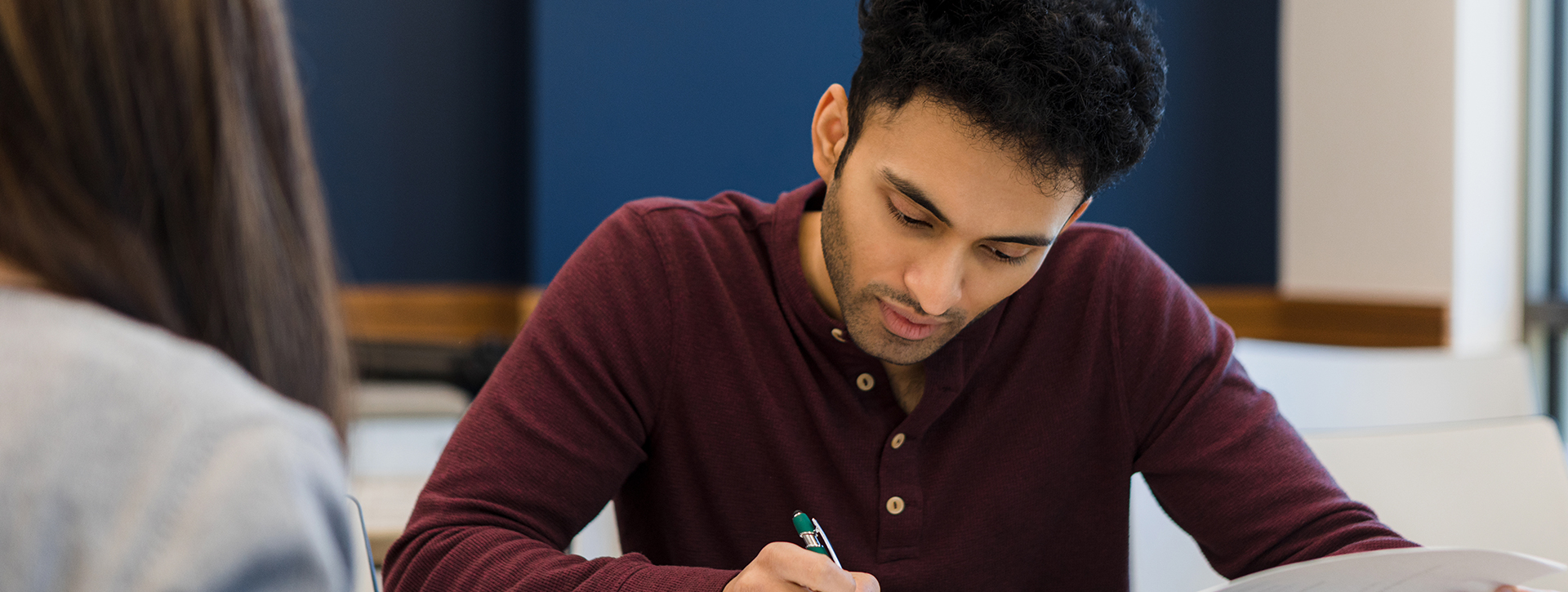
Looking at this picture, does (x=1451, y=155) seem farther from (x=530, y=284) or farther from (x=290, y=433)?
(x=290, y=433)

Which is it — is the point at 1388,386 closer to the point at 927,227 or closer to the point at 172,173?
the point at 927,227

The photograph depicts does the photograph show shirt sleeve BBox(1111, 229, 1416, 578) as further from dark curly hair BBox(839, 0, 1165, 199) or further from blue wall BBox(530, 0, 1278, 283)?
blue wall BBox(530, 0, 1278, 283)

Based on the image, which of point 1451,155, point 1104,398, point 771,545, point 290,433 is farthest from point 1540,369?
point 290,433

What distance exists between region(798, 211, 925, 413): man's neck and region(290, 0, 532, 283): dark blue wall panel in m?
1.92

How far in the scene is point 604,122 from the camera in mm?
2756

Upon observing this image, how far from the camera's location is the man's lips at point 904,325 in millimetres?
1040

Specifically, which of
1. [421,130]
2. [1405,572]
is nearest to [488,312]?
[421,130]

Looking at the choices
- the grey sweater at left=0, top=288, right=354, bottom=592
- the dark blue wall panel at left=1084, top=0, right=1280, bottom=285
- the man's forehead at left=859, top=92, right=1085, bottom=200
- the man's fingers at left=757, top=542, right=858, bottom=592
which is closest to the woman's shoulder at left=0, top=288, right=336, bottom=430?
the grey sweater at left=0, top=288, right=354, bottom=592

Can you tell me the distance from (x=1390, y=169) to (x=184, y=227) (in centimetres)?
273

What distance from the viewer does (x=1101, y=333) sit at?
1186mm

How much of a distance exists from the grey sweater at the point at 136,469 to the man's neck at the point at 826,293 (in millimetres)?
709

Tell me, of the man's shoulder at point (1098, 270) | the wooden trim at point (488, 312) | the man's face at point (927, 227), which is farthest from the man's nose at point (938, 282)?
the wooden trim at point (488, 312)

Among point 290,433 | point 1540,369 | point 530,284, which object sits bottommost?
point 1540,369

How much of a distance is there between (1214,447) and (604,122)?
192 centimetres
